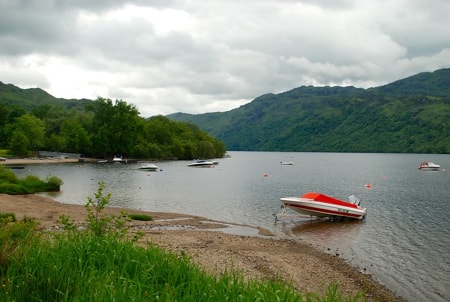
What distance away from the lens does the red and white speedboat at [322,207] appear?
37500 millimetres

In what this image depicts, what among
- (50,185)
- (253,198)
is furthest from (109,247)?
(50,185)

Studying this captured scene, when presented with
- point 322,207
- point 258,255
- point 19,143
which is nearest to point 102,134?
point 19,143

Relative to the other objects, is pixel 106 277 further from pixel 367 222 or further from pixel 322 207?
pixel 367 222

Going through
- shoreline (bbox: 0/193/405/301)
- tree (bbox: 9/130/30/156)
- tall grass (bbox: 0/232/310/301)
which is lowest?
shoreline (bbox: 0/193/405/301)

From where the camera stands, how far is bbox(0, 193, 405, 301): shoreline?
712 inches

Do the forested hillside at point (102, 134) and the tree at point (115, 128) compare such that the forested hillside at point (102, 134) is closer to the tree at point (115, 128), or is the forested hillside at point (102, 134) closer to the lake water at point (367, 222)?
the tree at point (115, 128)

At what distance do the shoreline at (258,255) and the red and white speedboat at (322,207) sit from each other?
6382 millimetres

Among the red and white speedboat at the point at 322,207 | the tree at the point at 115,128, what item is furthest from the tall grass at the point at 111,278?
the tree at the point at 115,128

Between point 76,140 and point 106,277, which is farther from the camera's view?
point 76,140

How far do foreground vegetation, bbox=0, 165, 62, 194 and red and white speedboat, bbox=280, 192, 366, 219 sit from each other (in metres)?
31.1

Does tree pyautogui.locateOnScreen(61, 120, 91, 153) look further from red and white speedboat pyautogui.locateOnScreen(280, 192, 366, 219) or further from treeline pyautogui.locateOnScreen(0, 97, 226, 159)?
red and white speedboat pyautogui.locateOnScreen(280, 192, 366, 219)

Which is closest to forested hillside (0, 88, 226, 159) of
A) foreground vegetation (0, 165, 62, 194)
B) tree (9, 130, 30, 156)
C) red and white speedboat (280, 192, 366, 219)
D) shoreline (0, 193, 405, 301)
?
tree (9, 130, 30, 156)

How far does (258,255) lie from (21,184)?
1502 inches

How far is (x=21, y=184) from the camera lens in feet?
160
